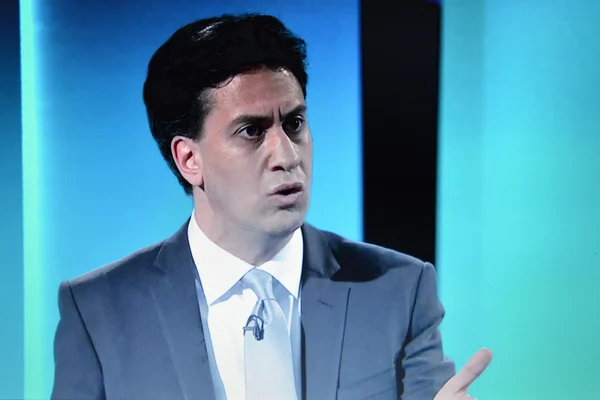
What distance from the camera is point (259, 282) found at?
1698mm

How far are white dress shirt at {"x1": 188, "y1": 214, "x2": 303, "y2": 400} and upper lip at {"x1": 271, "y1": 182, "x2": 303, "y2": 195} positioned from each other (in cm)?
17

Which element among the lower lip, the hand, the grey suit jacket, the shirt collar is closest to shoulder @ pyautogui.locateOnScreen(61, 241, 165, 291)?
the grey suit jacket

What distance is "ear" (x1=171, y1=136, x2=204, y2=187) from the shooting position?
5.59ft

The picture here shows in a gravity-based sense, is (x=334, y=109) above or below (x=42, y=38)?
below

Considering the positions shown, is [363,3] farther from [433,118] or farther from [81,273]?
[81,273]

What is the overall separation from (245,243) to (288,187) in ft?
0.60

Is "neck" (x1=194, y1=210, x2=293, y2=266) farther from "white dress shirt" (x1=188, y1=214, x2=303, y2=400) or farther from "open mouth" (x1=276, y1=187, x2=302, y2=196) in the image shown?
"open mouth" (x1=276, y1=187, x2=302, y2=196)

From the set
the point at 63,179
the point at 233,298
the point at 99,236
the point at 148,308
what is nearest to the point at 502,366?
the point at 233,298

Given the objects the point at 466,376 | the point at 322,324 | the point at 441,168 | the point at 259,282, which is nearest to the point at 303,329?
the point at 322,324

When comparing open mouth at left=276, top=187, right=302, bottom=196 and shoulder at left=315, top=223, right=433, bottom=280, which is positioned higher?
open mouth at left=276, top=187, right=302, bottom=196

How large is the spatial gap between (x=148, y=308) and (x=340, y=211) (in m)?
0.56

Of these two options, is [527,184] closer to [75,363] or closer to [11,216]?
[75,363]

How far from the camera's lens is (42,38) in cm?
181

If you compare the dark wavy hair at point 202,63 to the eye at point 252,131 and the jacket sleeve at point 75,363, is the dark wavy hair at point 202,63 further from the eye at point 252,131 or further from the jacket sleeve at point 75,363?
the jacket sleeve at point 75,363
